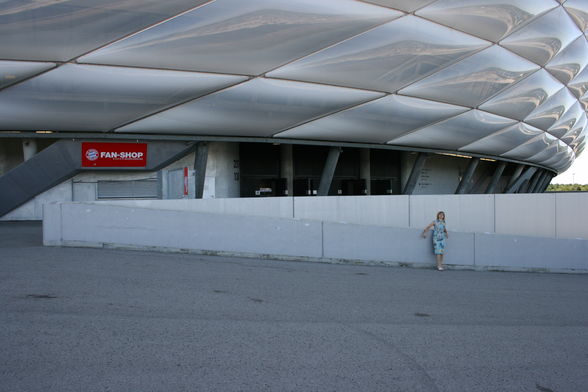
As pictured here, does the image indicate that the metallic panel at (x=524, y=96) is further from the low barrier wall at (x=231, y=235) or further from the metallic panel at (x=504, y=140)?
the low barrier wall at (x=231, y=235)

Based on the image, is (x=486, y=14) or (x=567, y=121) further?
(x=567, y=121)

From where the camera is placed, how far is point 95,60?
12.0 meters

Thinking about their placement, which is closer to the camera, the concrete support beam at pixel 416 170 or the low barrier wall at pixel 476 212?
the low barrier wall at pixel 476 212

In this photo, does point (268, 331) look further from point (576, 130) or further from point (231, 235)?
point (576, 130)

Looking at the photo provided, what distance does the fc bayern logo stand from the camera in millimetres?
15391

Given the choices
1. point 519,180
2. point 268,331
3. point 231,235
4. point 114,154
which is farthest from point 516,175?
point 268,331

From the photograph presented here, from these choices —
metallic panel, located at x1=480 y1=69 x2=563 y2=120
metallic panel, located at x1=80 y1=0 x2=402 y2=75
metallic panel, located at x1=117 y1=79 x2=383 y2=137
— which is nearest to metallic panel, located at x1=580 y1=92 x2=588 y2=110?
metallic panel, located at x1=480 y1=69 x2=563 y2=120

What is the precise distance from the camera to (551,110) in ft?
71.3

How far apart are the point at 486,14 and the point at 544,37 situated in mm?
3384

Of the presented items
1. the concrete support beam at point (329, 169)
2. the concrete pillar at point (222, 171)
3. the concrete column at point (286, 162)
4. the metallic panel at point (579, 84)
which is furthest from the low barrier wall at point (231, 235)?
the metallic panel at point (579, 84)

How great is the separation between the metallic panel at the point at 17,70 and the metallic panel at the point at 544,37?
1292 centimetres

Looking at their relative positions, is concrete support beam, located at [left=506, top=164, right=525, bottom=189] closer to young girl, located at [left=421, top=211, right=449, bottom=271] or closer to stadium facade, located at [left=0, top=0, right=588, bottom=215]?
stadium facade, located at [left=0, top=0, right=588, bottom=215]

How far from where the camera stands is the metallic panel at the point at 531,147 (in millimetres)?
24406

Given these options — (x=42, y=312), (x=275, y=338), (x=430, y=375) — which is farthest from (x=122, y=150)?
(x=430, y=375)
